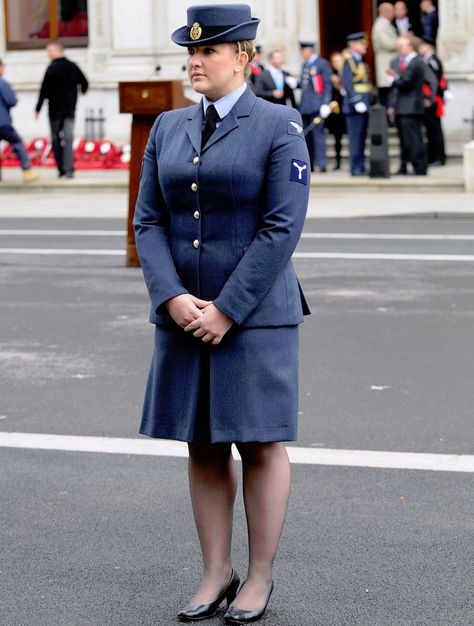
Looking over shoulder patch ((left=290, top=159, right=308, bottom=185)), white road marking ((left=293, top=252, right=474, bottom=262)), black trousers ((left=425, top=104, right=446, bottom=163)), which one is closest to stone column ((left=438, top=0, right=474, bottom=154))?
black trousers ((left=425, top=104, right=446, bottom=163))

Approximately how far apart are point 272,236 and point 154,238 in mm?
412

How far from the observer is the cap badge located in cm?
488

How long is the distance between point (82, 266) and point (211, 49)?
10.1 metres

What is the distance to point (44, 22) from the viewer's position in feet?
105

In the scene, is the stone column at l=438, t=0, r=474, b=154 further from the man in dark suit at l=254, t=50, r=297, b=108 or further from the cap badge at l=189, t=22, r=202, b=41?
the cap badge at l=189, t=22, r=202, b=41

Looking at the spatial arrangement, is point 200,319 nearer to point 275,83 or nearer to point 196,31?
point 196,31

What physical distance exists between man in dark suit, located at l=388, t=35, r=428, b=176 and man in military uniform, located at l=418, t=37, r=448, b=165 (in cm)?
44

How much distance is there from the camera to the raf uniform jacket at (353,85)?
77.4ft

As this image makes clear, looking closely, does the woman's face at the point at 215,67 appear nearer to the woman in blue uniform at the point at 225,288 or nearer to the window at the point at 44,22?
the woman in blue uniform at the point at 225,288

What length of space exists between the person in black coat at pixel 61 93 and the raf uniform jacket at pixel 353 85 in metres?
4.38

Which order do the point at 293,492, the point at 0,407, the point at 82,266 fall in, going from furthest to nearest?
the point at 82,266 < the point at 0,407 < the point at 293,492

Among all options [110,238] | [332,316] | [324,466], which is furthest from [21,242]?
[324,466]

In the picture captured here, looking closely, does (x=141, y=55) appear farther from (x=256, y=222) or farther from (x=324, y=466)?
(x=256, y=222)

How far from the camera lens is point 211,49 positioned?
16.1ft
